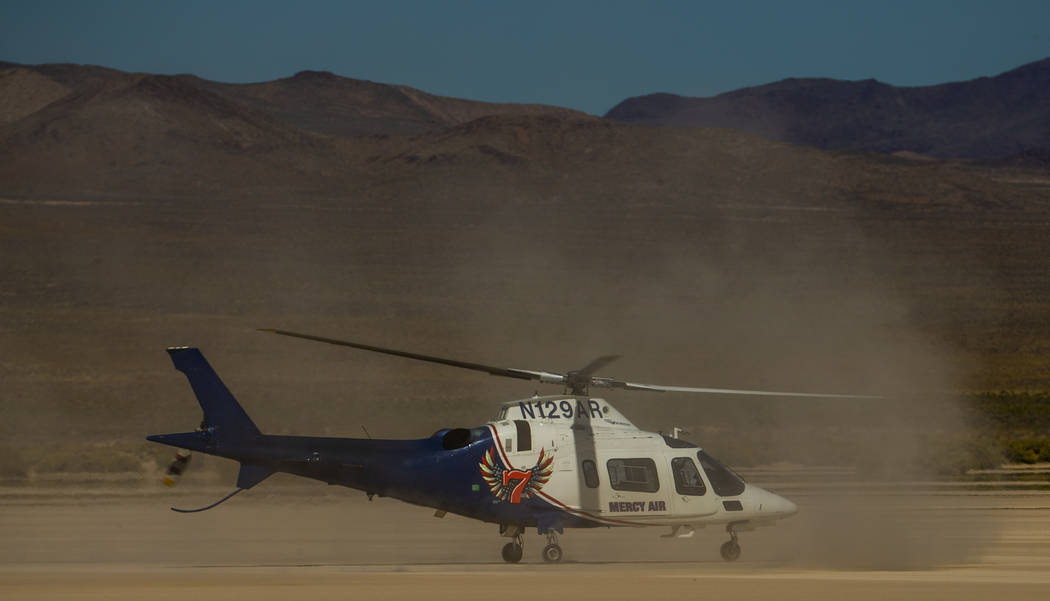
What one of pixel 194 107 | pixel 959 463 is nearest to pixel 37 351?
pixel 959 463

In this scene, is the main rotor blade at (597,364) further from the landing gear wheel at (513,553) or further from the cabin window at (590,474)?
the landing gear wheel at (513,553)

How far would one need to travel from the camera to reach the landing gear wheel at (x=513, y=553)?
1847 centimetres

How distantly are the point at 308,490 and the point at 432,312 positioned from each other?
136ft

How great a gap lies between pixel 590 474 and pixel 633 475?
0.60 metres

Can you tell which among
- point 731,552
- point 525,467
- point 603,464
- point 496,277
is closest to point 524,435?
point 525,467

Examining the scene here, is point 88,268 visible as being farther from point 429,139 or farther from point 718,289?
point 429,139

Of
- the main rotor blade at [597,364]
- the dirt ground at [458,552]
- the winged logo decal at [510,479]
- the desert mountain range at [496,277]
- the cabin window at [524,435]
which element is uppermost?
the desert mountain range at [496,277]

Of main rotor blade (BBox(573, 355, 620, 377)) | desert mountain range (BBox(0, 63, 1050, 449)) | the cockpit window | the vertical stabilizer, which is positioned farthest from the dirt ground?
desert mountain range (BBox(0, 63, 1050, 449))

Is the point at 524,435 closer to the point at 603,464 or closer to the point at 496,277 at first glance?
the point at 603,464

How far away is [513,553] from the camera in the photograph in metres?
18.5

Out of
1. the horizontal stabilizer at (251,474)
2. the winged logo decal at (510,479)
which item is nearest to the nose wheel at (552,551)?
the winged logo decal at (510,479)

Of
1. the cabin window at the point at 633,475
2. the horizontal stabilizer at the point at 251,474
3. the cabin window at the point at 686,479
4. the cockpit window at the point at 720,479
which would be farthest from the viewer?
the cockpit window at the point at 720,479

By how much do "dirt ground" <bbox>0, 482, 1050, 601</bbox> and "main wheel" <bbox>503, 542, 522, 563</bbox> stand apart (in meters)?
0.42

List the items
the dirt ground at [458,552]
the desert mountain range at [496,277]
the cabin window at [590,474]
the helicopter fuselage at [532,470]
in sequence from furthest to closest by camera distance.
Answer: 1. the desert mountain range at [496,277]
2. the cabin window at [590,474]
3. the helicopter fuselage at [532,470]
4. the dirt ground at [458,552]
